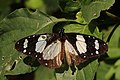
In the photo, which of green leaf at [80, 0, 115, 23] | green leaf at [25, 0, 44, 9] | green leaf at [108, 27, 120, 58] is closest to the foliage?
green leaf at [80, 0, 115, 23]

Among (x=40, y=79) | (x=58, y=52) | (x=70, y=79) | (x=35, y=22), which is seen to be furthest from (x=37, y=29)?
(x=40, y=79)

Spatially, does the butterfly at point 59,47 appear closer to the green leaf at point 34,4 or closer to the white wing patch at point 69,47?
the white wing patch at point 69,47

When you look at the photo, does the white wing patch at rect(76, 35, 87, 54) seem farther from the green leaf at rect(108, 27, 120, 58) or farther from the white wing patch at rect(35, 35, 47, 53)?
the green leaf at rect(108, 27, 120, 58)

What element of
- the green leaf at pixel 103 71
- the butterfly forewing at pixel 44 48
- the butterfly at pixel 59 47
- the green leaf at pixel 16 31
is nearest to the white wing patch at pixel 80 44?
the butterfly at pixel 59 47

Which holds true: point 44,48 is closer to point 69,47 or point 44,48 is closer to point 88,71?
point 69,47

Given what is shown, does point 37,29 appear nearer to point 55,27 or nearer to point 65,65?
point 55,27
